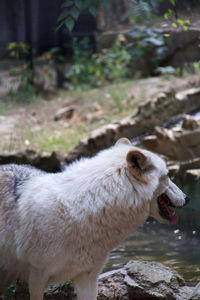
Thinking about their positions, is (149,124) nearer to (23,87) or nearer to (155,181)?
(155,181)

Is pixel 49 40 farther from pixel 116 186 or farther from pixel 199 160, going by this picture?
pixel 116 186

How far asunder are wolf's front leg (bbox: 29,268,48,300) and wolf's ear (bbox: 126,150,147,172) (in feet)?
3.57

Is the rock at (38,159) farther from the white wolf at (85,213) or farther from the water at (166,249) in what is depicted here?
the white wolf at (85,213)

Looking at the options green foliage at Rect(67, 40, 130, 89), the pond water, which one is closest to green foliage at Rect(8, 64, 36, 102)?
green foliage at Rect(67, 40, 130, 89)

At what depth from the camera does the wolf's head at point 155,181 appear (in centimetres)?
331

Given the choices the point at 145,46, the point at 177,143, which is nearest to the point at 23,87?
the point at 145,46

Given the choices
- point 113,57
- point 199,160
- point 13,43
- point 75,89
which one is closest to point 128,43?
point 113,57

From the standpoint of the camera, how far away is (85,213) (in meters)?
3.40

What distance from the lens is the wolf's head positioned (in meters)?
3.31

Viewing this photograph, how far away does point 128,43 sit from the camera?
13.8 meters

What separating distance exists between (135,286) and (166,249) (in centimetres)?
155

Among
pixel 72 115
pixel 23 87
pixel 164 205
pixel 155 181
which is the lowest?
pixel 72 115

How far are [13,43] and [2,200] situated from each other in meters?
9.98

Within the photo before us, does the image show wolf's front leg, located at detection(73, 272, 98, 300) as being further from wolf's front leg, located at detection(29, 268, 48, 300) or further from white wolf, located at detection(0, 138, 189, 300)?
wolf's front leg, located at detection(29, 268, 48, 300)
